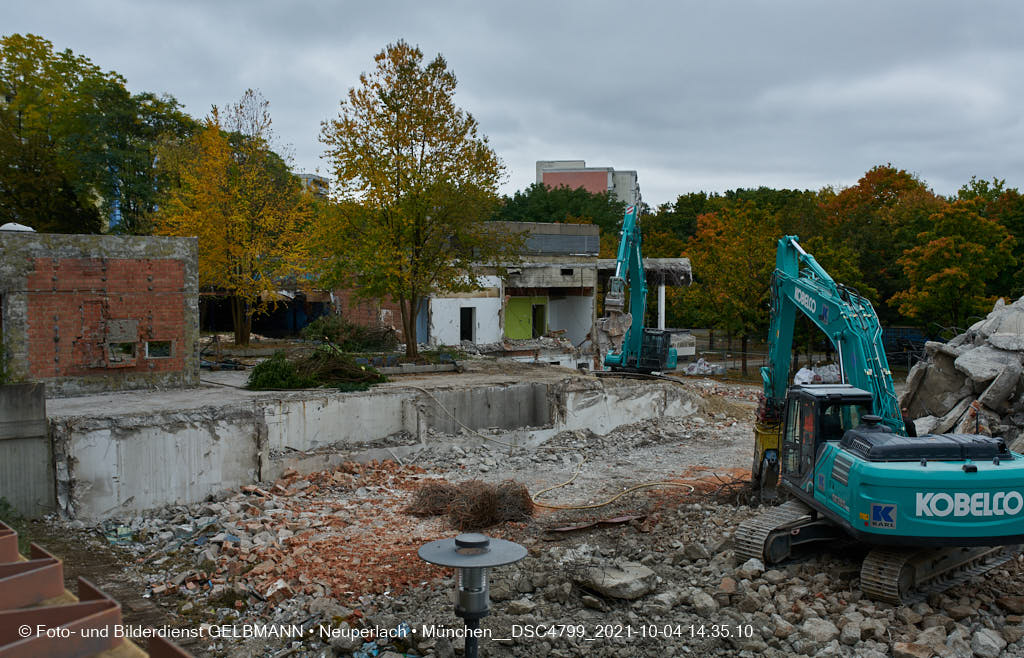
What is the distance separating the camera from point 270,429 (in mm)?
16219

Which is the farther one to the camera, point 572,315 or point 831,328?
point 572,315

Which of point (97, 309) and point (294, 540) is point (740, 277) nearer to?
point (97, 309)

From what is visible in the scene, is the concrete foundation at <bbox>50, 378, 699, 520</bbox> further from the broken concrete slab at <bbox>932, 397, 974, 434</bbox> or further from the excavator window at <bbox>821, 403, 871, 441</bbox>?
the excavator window at <bbox>821, 403, 871, 441</bbox>

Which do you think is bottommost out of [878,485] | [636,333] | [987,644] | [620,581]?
[987,644]

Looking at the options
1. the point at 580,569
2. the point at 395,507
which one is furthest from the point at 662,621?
the point at 395,507

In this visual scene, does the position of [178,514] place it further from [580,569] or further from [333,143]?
[333,143]

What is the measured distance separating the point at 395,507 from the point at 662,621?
6.57m

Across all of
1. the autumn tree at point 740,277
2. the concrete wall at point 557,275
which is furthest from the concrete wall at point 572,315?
the autumn tree at point 740,277

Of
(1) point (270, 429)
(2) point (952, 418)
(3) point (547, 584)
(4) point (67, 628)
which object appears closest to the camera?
(4) point (67, 628)

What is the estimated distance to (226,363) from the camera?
73.2ft

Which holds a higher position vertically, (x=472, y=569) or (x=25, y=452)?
(x=472, y=569)

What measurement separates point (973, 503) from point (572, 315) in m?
31.2

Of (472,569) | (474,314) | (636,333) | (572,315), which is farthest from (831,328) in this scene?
(572,315)

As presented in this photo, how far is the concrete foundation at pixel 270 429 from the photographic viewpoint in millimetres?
13680
